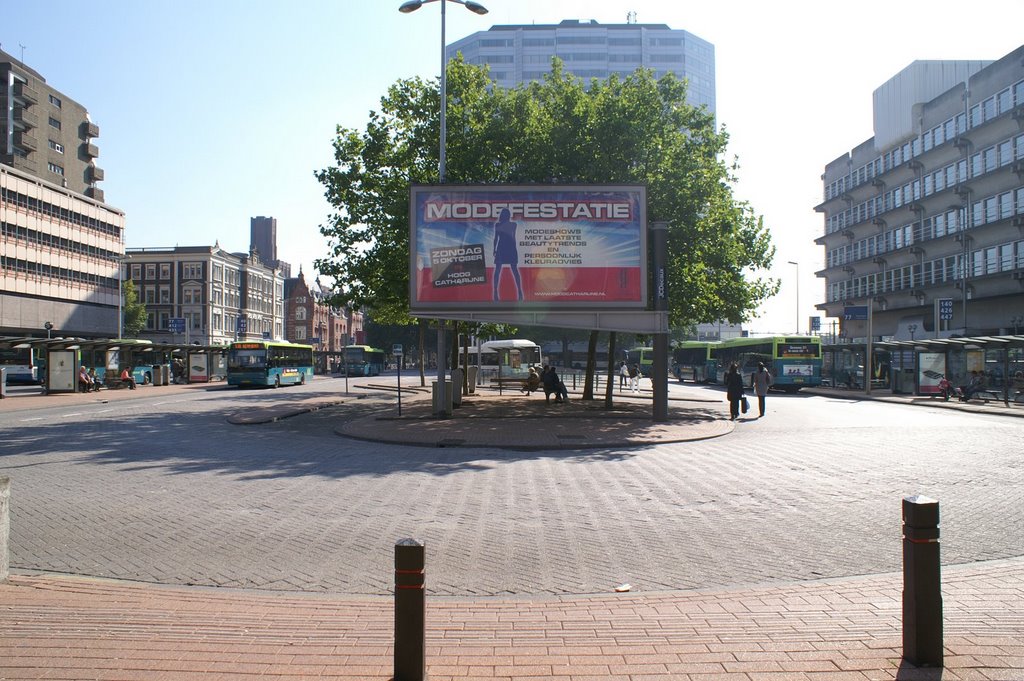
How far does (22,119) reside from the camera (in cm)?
6662

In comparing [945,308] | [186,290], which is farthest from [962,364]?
[186,290]

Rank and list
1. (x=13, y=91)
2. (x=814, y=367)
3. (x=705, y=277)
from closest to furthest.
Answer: (x=705, y=277)
(x=814, y=367)
(x=13, y=91)

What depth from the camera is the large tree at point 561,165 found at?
2586cm

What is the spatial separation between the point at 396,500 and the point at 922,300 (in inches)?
2307

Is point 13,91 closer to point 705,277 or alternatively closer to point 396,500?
point 705,277

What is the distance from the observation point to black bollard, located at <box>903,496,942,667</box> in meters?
4.24

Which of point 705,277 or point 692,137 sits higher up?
point 692,137

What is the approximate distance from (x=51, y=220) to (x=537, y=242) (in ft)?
202

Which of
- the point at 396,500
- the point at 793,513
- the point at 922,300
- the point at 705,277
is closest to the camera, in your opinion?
the point at 793,513

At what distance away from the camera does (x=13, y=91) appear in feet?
217

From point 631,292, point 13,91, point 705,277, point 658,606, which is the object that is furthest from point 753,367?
point 13,91

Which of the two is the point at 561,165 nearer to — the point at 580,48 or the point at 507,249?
the point at 507,249

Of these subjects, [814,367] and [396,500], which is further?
[814,367]

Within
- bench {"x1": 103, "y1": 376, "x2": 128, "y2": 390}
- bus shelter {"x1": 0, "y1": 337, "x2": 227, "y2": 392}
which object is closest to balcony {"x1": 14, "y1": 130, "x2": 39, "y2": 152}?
bus shelter {"x1": 0, "y1": 337, "x2": 227, "y2": 392}
